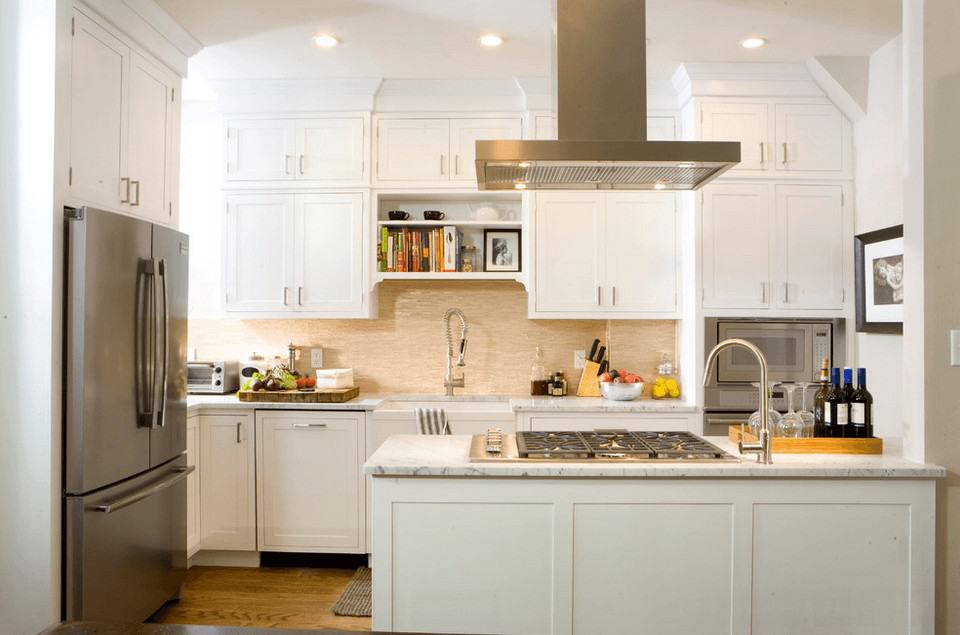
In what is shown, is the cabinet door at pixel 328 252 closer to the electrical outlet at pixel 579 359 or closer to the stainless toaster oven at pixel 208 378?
the stainless toaster oven at pixel 208 378

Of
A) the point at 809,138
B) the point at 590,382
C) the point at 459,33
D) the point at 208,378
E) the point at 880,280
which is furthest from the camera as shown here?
the point at 590,382

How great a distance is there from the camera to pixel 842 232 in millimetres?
4012

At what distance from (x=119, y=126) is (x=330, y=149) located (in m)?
1.41

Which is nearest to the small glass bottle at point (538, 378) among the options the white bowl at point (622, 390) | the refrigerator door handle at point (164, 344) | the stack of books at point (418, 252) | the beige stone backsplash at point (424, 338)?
the beige stone backsplash at point (424, 338)

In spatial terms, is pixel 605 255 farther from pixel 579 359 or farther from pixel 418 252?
pixel 418 252

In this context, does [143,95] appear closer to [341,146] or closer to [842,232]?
[341,146]

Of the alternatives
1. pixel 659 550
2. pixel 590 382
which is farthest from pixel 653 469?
pixel 590 382

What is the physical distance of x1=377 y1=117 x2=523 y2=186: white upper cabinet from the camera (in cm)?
428

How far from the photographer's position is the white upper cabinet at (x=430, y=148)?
14.0 feet

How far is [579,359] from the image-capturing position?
4.63 meters

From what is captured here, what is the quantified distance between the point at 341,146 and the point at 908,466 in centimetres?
331

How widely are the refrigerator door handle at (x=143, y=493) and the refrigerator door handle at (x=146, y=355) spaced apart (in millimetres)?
271

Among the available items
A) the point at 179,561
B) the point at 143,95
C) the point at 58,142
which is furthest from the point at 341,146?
the point at 179,561

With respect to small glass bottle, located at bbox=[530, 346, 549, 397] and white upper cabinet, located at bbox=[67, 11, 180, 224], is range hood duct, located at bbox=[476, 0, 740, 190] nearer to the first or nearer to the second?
white upper cabinet, located at bbox=[67, 11, 180, 224]
